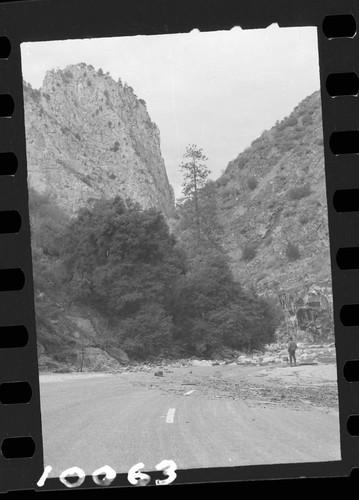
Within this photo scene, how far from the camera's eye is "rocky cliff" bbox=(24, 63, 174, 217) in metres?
3.40

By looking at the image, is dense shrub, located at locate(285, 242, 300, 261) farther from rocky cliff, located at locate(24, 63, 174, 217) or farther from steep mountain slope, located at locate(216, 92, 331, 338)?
rocky cliff, located at locate(24, 63, 174, 217)

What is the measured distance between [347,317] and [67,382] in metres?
1.20

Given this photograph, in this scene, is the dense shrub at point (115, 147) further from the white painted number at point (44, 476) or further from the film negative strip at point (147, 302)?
the white painted number at point (44, 476)

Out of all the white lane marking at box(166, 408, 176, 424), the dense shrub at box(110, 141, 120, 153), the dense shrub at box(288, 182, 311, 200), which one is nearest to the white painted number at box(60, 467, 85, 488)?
the white lane marking at box(166, 408, 176, 424)

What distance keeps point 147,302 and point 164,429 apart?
549 mm

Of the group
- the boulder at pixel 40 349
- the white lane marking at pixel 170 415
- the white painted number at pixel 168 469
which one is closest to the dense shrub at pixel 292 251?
the white lane marking at pixel 170 415

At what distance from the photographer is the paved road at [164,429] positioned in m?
3.26

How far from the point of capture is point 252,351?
11.8 ft

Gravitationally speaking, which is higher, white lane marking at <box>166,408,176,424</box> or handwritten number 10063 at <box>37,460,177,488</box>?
white lane marking at <box>166,408,176,424</box>

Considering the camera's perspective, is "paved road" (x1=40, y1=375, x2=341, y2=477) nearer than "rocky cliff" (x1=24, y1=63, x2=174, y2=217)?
Yes

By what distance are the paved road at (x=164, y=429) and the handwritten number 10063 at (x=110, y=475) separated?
0.02 metres

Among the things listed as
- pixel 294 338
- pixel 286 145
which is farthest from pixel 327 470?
pixel 286 145

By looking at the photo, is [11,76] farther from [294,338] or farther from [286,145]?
[294,338]

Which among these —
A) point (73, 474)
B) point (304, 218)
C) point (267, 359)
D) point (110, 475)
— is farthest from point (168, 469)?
point (304, 218)
